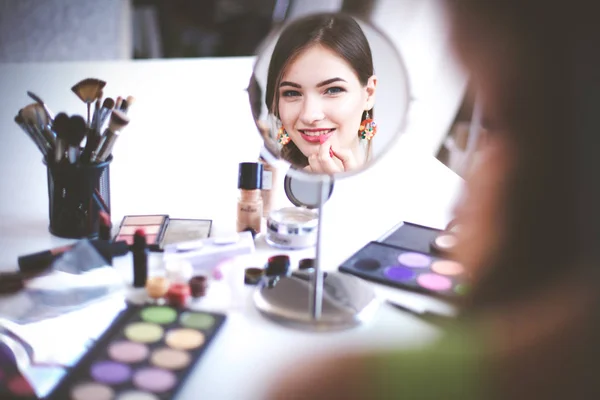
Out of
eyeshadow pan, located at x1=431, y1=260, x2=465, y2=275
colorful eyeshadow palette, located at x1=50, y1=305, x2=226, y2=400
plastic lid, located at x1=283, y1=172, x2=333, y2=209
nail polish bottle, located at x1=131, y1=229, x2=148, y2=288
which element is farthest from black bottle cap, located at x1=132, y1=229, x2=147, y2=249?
eyeshadow pan, located at x1=431, y1=260, x2=465, y2=275

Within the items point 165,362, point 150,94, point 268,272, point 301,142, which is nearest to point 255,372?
point 165,362

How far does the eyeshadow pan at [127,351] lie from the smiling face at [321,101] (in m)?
0.33

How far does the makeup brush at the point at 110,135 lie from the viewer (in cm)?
83

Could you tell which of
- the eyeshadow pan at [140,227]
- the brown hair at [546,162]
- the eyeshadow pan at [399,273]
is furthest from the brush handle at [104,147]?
the brown hair at [546,162]

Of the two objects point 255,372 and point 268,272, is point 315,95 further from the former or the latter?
point 255,372

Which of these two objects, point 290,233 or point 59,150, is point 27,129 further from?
point 290,233

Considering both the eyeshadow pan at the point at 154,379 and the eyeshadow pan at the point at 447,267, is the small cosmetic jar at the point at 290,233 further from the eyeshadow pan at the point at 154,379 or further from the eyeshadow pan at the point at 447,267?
the eyeshadow pan at the point at 154,379

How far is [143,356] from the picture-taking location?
584 millimetres

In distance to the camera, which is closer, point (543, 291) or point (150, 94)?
point (543, 291)

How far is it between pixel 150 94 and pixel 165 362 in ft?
2.68

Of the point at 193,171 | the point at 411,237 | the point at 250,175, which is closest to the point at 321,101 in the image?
the point at 250,175

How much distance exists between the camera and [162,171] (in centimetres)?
121

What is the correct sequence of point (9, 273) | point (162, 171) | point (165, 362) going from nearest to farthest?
point (165, 362)
point (9, 273)
point (162, 171)

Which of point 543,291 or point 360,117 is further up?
point 360,117
